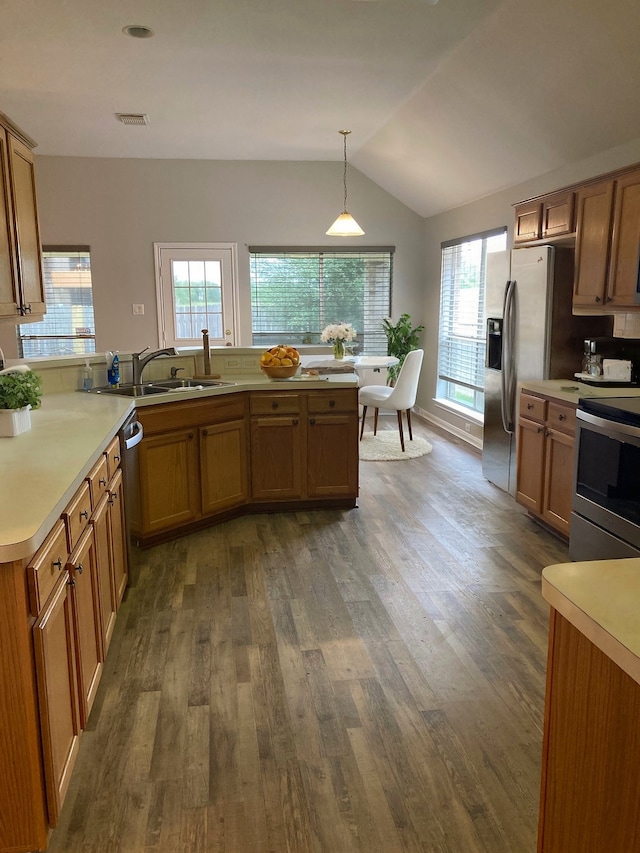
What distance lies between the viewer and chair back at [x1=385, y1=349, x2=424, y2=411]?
618cm

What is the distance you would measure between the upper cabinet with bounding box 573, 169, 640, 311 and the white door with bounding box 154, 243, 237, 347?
4.44 meters

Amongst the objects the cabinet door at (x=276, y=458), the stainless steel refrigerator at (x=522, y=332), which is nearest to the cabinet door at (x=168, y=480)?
the cabinet door at (x=276, y=458)

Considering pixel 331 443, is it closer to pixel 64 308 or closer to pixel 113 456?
pixel 113 456

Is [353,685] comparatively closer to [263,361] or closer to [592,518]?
[592,518]

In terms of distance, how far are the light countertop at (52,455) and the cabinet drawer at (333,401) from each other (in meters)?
0.46

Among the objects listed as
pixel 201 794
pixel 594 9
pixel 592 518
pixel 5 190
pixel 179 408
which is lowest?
pixel 201 794

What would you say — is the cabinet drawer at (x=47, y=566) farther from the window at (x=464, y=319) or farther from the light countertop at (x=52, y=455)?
the window at (x=464, y=319)

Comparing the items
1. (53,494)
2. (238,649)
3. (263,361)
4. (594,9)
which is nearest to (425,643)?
(238,649)

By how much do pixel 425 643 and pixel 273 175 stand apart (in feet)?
19.9

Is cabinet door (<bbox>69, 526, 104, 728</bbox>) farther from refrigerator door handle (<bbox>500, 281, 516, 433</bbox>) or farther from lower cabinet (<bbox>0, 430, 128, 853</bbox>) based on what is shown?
refrigerator door handle (<bbox>500, 281, 516, 433</bbox>)

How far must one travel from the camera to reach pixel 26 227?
3338 mm

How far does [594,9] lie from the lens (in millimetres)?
3094

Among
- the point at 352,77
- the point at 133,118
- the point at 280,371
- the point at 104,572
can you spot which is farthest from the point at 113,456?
the point at 133,118

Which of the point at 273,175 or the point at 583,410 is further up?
the point at 273,175
